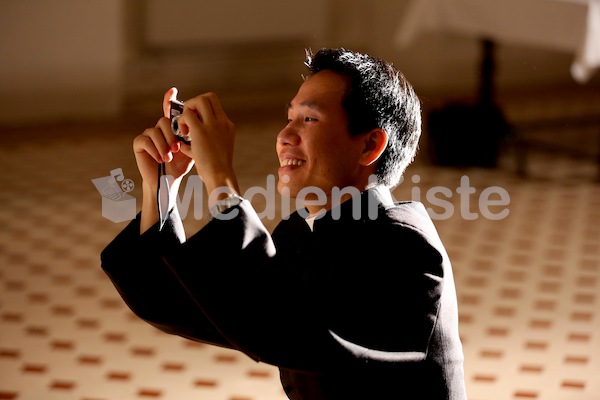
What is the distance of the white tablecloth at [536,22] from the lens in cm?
648

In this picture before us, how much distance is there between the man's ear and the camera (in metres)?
1.65

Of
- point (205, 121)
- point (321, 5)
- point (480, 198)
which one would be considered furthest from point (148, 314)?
point (321, 5)

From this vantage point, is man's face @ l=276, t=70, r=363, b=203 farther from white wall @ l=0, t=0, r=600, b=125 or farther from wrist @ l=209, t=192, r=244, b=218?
white wall @ l=0, t=0, r=600, b=125

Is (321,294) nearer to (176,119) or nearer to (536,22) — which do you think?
(176,119)

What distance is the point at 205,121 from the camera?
1.45 meters

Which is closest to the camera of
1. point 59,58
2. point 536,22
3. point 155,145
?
point 155,145

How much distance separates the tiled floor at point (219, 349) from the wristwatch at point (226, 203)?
286cm

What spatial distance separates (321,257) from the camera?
5.09 ft

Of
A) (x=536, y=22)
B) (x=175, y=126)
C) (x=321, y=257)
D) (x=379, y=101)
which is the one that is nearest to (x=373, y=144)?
(x=379, y=101)

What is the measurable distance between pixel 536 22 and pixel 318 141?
5.32 metres

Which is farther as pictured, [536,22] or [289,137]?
[536,22]

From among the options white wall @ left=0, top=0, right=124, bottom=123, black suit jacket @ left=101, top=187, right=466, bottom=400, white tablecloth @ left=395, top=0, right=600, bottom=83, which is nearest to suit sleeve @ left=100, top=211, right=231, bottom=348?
black suit jacket @ left=101, top=187, right=466, bottom=400

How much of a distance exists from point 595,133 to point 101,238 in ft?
15.3

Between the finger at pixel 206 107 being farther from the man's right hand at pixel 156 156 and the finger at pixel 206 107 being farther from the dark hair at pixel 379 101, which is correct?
the dark hair at pixel 379 101
